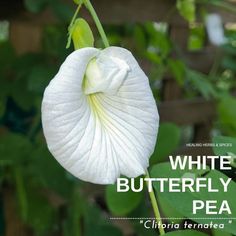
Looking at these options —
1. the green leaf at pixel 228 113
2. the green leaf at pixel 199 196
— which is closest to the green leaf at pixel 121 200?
the green leaf at pixel 199 196

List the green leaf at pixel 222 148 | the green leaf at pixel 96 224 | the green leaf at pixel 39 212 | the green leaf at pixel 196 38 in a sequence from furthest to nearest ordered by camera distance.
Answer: the green leaf at pixel 196 38 → the green leaf at pixel 39 212 → the green leaf at pixel 96 224 → the green leaf at pixel 222 148

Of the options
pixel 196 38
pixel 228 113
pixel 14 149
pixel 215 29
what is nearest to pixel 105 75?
pixel 14 149

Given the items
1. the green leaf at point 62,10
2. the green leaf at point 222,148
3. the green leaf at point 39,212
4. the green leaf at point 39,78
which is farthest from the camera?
the green leaf at point 39,212

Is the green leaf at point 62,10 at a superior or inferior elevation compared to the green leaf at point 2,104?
superior

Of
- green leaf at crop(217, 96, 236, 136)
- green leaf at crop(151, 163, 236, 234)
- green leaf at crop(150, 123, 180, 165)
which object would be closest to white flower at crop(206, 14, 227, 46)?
green leaf at crop(217, 96, 236, 136)

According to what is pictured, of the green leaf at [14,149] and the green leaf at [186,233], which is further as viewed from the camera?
the green leaf at [14,149]

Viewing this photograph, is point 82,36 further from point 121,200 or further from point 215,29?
point 215,29

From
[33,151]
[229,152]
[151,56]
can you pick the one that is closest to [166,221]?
[229,152]

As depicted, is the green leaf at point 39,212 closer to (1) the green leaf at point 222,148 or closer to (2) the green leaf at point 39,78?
(2) the green leaf at point 39,78
